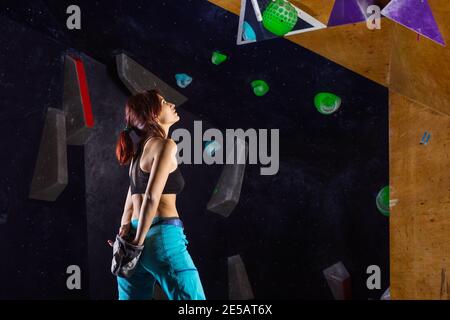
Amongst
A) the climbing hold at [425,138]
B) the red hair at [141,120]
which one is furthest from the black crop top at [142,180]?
the climbing hold at [425,138]

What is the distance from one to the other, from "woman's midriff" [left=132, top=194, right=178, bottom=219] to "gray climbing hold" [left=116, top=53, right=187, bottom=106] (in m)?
0.74

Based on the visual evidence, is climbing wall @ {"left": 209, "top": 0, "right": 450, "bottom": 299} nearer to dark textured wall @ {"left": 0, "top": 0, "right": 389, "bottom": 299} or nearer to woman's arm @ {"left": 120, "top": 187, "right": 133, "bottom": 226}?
dark textured wall @ {"left": 0, "top": 0, "right": 389, "bottom": 299}

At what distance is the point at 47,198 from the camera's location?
339 centimetres

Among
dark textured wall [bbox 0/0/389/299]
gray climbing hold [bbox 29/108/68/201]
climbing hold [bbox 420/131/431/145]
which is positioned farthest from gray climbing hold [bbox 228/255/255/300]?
climbing hold [bbox 420/131/431/145]

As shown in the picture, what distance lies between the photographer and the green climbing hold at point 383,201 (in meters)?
3.44

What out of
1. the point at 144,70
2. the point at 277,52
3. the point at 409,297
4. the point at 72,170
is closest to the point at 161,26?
the point at 144,70

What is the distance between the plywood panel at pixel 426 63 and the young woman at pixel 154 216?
4.44ft

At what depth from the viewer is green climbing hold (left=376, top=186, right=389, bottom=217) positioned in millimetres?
3439

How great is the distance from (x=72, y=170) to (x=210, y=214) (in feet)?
2.58

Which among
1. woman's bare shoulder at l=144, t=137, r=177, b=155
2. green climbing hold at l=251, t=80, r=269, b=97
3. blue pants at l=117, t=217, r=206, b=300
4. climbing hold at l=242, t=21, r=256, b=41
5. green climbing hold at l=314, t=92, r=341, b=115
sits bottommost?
blue pants at l=117, t=217, r=206, b=300

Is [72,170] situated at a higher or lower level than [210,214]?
higher

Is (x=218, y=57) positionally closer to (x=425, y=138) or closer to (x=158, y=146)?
(x=158, y=146)

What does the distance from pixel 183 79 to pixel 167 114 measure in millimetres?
402
